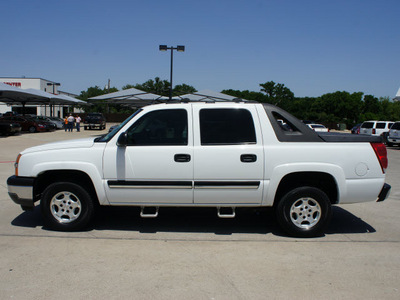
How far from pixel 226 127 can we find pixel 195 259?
5.78 ft

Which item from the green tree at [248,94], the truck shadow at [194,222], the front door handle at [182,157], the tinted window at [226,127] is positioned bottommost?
the truck shadow at [194,222]

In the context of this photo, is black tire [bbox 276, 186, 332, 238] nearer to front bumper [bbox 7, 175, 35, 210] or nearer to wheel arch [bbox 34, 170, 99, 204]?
wheel arch [bbox 34, 170, 99, 204]

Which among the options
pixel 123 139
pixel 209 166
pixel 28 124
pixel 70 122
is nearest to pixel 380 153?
pixel 209 166

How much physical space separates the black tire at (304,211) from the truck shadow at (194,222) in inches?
11.1

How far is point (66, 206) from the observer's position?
16.5 feet

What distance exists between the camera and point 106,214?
6121mm

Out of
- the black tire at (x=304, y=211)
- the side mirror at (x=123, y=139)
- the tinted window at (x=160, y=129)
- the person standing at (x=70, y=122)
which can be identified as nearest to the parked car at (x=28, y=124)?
the person standing at (x=70, y=122)

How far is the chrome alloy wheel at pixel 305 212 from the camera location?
4.94 meters

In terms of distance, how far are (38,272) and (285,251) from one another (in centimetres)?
284

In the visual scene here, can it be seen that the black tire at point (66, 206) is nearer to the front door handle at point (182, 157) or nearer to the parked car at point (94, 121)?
the front door handle at point (182, 157)

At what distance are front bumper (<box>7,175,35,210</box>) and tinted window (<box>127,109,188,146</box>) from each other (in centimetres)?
148

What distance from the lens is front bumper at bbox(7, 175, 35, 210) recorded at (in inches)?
194

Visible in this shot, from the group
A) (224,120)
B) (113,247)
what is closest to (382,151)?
(224,120)

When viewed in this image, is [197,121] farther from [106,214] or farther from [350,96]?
[350,96]
